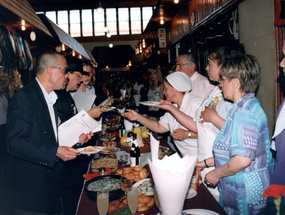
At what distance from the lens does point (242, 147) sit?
143cm

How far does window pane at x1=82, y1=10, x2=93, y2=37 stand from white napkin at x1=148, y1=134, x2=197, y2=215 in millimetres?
18490

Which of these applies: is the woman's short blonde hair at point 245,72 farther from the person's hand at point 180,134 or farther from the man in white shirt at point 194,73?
the man in white shirt at point 194,73

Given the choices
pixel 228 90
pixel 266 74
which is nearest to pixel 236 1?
pixel 266 74

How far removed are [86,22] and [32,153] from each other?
59.2ft

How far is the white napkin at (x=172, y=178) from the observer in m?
1.00

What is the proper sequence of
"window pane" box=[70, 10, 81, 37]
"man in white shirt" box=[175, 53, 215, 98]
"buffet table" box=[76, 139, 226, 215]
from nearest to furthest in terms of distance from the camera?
"buffet table" box=[76, 139, 226, 215] < "man in white shirt" box=[175, 53, 215, 98] < "window pane" box=[70, 10, 81, 37]

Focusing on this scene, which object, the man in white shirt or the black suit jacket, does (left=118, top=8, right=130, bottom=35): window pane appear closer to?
the man in white shirt

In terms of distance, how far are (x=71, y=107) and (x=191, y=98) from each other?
1.50m

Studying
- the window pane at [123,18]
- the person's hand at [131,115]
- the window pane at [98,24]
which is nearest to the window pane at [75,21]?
the window pane at [98,24]

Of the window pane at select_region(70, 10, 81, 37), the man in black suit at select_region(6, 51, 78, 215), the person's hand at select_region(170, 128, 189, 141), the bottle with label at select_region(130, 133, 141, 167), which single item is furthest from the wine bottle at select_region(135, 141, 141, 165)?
the window pane at select_region(70, 10, 81, 37)

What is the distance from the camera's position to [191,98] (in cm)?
270

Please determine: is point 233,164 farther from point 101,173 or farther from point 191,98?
point 191,98

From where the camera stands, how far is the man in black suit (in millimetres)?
1708

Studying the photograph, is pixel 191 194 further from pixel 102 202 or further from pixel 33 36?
pixel 33 36
